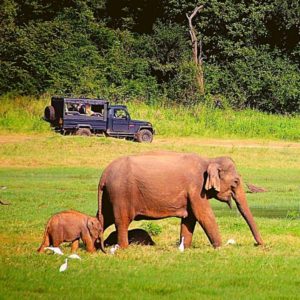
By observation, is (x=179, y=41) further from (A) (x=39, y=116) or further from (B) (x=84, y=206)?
(B) (x=84, y=206)

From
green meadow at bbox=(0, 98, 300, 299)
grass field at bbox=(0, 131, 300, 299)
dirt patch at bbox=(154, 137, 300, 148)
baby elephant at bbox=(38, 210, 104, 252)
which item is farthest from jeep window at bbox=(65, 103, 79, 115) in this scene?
baby elephant at bbox=(38, 210, 104, 252)

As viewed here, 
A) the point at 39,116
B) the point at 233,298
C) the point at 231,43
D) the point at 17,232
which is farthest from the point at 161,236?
the point at 231,43

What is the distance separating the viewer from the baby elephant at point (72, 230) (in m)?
13.9

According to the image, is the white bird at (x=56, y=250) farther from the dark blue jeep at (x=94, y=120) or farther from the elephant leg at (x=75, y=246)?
the dark blue jeep at (x=94, y=120)

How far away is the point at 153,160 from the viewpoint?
15.1m

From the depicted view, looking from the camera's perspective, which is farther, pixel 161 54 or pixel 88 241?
pixel 161 54

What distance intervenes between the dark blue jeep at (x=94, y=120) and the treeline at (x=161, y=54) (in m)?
7.97

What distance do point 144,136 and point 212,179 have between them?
24.4m

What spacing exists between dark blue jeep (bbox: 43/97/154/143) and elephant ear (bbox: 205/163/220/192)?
2381 centimetres

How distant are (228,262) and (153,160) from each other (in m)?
2.67

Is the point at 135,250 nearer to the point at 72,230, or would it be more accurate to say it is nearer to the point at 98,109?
the point at 72,230

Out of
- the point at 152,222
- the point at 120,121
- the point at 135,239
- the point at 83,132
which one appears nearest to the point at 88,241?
the point at 135,239

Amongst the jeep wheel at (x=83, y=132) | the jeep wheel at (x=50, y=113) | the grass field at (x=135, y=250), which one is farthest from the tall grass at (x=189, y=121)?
the grass field at (x=135, y=250)

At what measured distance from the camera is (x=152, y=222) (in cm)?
1941
